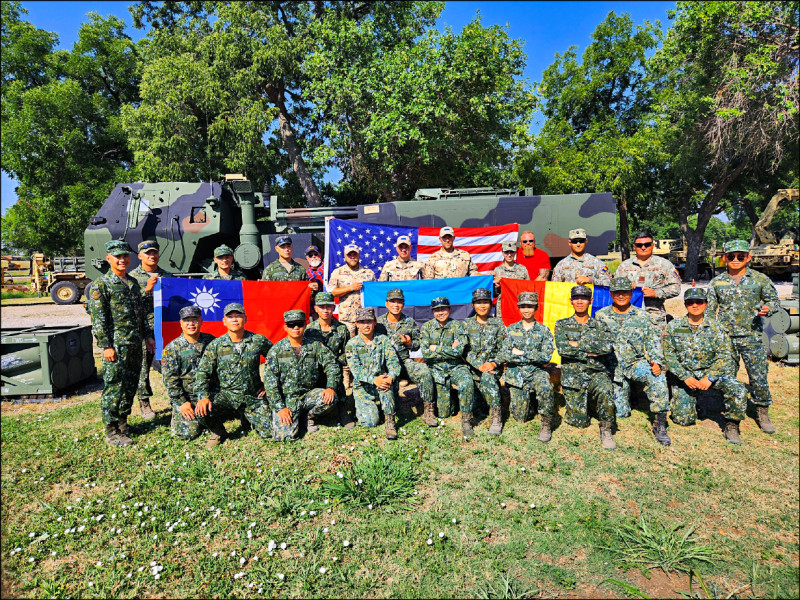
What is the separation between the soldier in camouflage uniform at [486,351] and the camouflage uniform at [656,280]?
6.08ft

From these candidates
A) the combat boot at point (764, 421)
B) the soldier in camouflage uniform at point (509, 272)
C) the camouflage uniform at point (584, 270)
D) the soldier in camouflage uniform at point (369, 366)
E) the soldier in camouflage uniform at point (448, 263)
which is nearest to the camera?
the combat boot at point (764, 421)

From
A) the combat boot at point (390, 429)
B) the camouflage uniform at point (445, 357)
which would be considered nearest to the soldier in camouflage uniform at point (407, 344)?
the camouflage uniform at point (445, 357)

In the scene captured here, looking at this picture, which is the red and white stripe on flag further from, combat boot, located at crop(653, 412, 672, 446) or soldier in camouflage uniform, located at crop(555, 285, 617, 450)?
combat boot, located at crop(653, 412, 672, 446)

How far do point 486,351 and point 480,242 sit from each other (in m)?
3.20

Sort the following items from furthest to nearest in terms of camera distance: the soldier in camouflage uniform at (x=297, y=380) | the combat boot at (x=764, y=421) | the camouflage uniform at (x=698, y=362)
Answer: the soldier in camouflage uniform at (x=297, y=380) → the combat boot at (x=764, y=421) → the camouflage uniform at (x=698, y=362)

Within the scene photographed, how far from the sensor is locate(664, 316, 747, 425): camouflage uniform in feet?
15.8

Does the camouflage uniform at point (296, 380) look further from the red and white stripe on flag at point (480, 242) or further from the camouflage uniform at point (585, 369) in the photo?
the red and white stripe on flag at point (480, 242)

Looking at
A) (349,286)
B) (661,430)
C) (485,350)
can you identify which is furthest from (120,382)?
(661,430)

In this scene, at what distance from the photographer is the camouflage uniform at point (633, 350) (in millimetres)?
5117

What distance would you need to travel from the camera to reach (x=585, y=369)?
504 centimetres

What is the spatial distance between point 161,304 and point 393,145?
1137 centimetres

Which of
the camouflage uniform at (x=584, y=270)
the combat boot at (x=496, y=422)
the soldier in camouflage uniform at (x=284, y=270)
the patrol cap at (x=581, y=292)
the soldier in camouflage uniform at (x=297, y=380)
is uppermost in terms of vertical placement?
the soldier in camouflage uniform at (x=284, y=270)

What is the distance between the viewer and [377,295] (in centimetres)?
664

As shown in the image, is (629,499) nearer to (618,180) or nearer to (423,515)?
(423,515)
